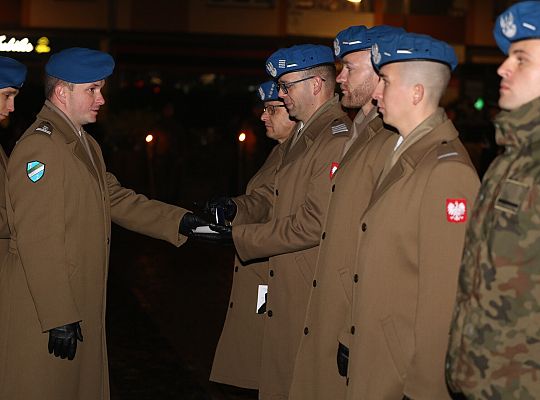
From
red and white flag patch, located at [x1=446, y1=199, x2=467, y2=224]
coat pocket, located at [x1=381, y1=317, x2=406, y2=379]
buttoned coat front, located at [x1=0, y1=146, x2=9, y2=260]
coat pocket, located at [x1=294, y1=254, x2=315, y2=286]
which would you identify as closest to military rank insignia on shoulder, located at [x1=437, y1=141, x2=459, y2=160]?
red and white flag patch, located at [x1=446, y1=199, x2=467, y2=224]

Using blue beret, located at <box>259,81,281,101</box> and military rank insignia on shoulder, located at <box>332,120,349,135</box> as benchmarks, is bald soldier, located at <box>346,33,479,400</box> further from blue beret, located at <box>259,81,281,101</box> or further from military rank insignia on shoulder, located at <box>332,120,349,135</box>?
blue beret, located at <box>259,81,281,101</box>

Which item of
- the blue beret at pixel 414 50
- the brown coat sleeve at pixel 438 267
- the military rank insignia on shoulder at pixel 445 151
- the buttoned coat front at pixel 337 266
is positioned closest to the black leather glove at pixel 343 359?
the buttoned coat front at pixel 337 266

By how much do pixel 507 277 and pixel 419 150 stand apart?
2.99ft

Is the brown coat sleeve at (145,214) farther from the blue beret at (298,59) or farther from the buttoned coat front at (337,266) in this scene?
the buttoned coat front at (337,266)

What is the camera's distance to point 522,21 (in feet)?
11.7

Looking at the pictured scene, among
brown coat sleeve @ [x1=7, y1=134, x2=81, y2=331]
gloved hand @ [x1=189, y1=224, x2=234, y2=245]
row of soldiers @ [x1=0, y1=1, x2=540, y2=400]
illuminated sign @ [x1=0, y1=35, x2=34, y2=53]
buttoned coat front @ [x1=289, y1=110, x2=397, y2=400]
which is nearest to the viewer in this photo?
row of soldiers @ [x1=0, y1=1, x2=540, y2=400]

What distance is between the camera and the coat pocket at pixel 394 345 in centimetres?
427

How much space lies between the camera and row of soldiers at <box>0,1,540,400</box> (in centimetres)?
357

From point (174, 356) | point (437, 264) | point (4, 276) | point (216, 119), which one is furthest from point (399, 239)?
point (216, 119)

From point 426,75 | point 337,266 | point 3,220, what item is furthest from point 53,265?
point 426,75

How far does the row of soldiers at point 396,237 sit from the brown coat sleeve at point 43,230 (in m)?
1.20

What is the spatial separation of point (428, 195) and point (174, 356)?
493 cm

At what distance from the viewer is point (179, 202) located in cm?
2052

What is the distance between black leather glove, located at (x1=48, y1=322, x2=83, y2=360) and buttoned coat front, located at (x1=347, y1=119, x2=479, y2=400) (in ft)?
5.30
